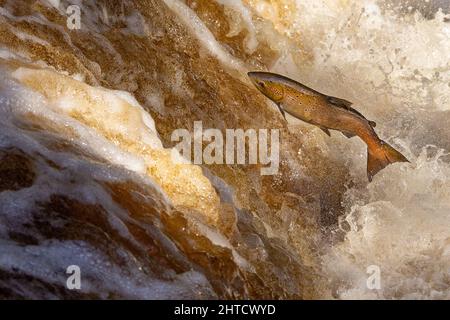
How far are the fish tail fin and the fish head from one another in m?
0.48

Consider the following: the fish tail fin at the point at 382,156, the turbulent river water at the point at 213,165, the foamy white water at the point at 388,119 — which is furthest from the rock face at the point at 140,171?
the fish tail fin at the point at 382,156

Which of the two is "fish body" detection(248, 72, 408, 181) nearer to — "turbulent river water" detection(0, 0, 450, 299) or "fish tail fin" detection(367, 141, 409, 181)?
"fish tail fin" detection(367, 141, 409, 181)

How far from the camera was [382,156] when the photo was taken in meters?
3.12

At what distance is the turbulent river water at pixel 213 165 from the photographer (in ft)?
7.33

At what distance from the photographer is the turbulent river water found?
223 cm

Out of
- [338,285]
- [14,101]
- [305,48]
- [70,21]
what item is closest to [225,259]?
[338,285]

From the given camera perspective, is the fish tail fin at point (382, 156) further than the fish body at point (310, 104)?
Yes

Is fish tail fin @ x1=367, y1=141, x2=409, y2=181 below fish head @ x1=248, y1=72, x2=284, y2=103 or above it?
below

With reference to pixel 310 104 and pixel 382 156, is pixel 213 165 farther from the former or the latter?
pixel 382 156

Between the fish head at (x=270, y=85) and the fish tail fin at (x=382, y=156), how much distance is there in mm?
484

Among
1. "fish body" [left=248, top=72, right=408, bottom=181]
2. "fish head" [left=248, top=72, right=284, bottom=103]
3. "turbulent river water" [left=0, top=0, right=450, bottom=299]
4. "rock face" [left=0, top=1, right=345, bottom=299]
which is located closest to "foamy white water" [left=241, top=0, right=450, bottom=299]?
"turbulent river water" [left=0, top=0, right=450, bottom=299]

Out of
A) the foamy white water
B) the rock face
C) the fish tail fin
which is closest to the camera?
the rock face

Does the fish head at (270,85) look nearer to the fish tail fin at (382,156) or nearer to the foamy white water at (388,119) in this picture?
the fish tail fin at (382,156)

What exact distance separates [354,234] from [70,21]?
1504 mm
